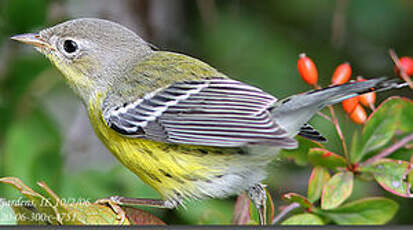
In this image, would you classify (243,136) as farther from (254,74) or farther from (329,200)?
(254,74)

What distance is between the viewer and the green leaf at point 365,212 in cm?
179

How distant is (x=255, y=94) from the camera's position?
1683mm

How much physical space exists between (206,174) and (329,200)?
0.40 meters

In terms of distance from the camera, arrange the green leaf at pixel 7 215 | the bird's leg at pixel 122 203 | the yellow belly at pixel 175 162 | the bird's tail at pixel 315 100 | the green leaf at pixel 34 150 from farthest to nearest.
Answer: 1. the green leaf at pixel 34 150
2. the yellow belly at pixel 175 162
3. the bird's leg at pixel 122 203
4. the bird's tail at pixel 315 100
5. the green leaf at pixel 7 215

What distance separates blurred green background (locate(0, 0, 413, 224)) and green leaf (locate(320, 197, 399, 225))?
816 mm

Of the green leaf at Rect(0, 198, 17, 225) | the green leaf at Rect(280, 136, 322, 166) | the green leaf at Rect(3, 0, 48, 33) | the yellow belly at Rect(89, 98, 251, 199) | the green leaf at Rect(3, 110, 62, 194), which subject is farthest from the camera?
the green leaf at Rect(3, 0, 48, 33)

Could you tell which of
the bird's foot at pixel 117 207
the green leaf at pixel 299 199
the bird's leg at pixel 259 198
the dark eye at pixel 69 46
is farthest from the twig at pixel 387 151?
the dark eye at pixel 69 46

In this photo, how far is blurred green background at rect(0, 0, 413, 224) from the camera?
2.59 metres

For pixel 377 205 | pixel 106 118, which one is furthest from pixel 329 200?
pixel 106 118

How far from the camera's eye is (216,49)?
3.42 m

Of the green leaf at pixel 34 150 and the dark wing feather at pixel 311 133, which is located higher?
the dark wing feather at pixel 311 133

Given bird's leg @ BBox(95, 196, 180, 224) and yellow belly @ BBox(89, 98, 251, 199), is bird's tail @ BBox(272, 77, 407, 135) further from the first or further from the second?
bird's leg @ BBox(95, 196, 180, 224)

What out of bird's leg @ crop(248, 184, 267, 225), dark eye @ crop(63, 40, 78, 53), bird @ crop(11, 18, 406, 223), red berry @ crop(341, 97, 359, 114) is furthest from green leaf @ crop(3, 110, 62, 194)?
red berry @ crop(341, 97, 359, 114)

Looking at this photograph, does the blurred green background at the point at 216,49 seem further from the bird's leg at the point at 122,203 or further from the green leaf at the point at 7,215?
the green leaf at the point at 7,215
